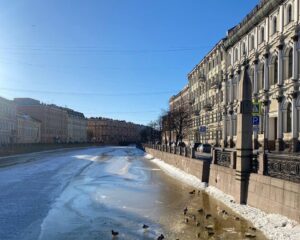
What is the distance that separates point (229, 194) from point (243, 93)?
170 inches

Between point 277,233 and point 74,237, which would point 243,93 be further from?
point 74,237

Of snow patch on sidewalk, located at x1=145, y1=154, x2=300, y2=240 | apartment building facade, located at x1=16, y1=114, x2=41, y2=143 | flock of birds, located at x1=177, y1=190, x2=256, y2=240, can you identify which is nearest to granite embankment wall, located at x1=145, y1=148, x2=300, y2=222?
snow patch on sidewalk, located at x1=145, y1=154, x2=300, y2=240

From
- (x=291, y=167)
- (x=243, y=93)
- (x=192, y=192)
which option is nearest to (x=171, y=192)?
(x=192, y=192)

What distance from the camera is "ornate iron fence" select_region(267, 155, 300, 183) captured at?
1323 centimetres

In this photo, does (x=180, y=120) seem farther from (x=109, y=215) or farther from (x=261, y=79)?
(x=109, y=215)

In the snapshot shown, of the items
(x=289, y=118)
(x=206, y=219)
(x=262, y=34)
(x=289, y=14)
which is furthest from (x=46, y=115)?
(x=206, y=219)

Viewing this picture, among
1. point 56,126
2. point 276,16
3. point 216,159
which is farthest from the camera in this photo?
point 56,126

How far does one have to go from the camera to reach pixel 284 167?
14.2 metres

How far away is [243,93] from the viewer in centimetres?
1808

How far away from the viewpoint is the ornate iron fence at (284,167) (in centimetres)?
1323

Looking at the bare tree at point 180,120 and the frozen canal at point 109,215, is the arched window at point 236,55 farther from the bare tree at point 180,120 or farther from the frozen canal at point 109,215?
the frozen canal at point 109,215

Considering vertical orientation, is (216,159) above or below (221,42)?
below

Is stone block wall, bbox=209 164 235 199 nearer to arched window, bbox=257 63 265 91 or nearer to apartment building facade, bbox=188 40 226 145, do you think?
arched window, bbox=257 63 265 91

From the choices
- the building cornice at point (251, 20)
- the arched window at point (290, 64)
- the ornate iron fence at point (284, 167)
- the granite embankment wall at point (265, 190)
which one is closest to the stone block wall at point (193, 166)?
the granite embankment wall at point (265, 190)
